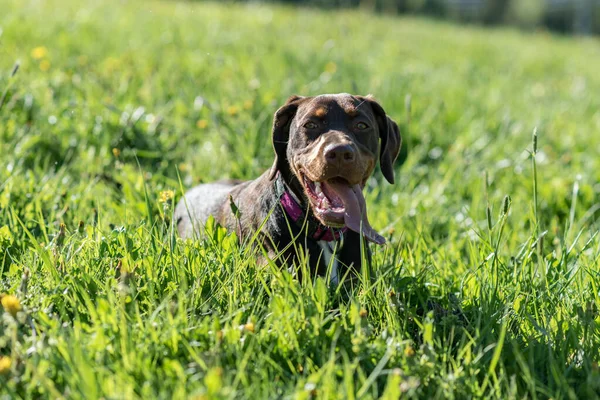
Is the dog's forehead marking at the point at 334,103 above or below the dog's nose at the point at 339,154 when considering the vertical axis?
above

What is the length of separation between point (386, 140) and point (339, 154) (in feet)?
2.11

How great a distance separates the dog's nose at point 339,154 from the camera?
318 cm

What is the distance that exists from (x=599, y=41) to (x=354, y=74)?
49.2 feet

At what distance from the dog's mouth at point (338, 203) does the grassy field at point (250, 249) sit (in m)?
0.22

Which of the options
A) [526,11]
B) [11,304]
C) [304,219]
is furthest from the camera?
[526,11]

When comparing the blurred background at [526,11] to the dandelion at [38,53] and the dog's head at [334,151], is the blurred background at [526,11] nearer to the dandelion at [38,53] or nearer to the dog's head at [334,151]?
the dandelion at [38,53]

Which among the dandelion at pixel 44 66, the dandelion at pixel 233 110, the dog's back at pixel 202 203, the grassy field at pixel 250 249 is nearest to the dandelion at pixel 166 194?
the grassy field at pixel 250 249

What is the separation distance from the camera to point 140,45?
25.9ft

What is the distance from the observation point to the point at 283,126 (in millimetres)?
3744

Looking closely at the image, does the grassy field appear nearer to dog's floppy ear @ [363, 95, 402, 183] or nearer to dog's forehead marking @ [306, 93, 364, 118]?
dog's floppy ear @ [363, 95, 402, 183]

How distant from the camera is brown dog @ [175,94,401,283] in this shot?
323 centimetres

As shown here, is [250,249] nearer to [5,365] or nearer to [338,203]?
[338,203]

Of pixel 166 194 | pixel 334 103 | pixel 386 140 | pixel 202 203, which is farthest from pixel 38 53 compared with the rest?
pixel 386 140

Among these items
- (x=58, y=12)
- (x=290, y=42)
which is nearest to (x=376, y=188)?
(x=290, y=42)
